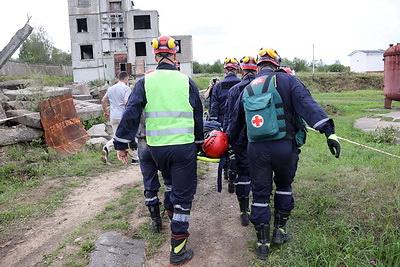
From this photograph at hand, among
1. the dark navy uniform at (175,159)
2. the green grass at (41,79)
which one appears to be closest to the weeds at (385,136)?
the dark navy uniform at (175,159)

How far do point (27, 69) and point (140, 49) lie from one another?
10456 millimetres

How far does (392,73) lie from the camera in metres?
15.0

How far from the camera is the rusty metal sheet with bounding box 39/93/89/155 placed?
845 centimetres

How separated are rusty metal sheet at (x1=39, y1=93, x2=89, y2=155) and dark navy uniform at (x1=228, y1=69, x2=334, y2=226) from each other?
6075 mm

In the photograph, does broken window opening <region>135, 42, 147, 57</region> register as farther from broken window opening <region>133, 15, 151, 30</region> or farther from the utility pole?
the utility pole

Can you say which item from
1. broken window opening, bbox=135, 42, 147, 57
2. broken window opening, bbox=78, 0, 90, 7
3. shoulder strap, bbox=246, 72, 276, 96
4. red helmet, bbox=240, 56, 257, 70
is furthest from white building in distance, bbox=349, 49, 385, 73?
shoulder strap, bbox=246, 72, 276, 96

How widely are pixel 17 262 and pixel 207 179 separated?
11.6ft

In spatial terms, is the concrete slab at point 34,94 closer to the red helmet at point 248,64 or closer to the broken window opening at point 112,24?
the red helmet at point 248,64

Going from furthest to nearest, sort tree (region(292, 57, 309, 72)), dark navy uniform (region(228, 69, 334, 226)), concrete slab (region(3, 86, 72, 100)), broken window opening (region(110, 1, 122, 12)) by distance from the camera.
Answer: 1. tree (region(292, 57, 309, 72))
2. broken window opening (region(110, 1, 122, 12))
3. concrete slab (region(3, 86, 72, 100))
4. dark navy uniform (region(228, 69, 334, 226))

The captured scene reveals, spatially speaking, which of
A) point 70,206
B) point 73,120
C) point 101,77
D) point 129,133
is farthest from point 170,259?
point 101,77

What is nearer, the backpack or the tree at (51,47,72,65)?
the backpack

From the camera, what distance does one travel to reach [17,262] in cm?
367

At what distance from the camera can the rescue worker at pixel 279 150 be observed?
3268 mm

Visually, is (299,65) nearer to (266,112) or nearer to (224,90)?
(224,90)
